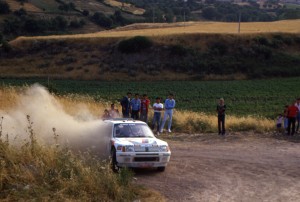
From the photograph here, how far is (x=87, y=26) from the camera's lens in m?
116

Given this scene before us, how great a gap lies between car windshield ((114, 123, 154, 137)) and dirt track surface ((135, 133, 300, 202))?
1150mm

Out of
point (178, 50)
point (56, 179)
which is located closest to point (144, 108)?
point (56, 179)

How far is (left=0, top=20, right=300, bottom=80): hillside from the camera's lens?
58188 millimetres

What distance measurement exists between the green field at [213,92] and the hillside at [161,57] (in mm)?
4863

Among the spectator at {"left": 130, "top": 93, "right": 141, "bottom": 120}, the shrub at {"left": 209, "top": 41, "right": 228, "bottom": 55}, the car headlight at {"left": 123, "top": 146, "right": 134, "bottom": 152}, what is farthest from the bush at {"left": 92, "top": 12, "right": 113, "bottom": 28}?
the car headlight at {"left": 123, "top": 146, "right": 134, "bottom": 152}

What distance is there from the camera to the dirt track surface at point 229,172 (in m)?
12.3

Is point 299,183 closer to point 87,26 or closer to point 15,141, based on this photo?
point 15,141

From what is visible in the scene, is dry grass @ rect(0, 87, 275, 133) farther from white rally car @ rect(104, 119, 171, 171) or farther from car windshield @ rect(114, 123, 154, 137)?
white rally car @ rect(104, 119, 171, 171)

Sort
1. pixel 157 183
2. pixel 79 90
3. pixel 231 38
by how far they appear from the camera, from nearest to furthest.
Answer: pixel 157 183
pixel 79 90
pixel 231 38

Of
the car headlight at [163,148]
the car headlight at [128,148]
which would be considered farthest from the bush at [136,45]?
the car headlight at [128,148]

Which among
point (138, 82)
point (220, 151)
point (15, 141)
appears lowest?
point (138, 82)

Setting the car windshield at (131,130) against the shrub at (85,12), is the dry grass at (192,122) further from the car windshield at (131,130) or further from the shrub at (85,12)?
the shrub at (85,12)

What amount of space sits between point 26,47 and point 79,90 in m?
29.8

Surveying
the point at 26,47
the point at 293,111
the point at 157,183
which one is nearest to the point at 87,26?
the point at 26,47
